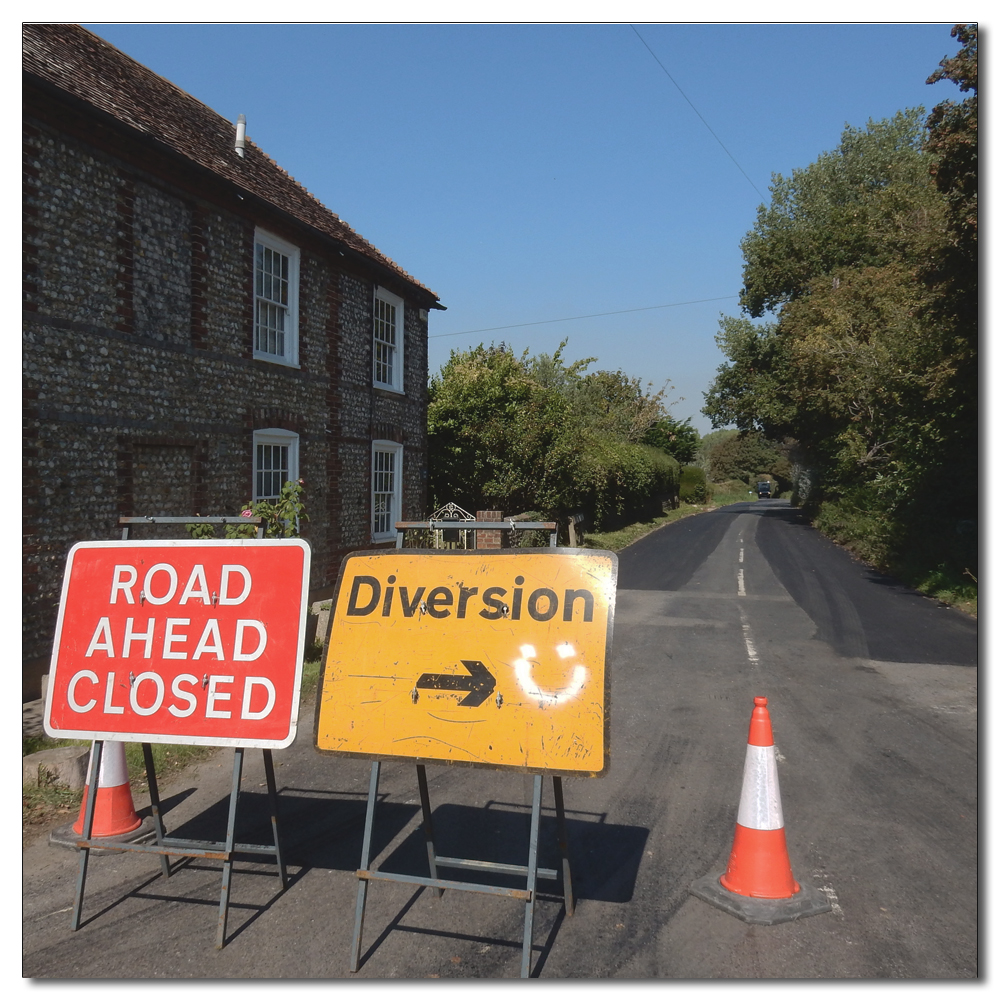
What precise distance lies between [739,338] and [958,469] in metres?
23.7

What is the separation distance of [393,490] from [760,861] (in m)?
13.8

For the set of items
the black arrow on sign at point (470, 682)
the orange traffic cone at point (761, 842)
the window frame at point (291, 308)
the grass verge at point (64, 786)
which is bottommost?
the grass verge at point (64, 786)

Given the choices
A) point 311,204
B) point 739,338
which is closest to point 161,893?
point 311,204

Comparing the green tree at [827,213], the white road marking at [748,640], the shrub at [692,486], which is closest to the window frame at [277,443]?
the white road marking at [748,640]

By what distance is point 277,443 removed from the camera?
505 inches

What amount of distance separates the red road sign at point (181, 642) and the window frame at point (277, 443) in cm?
782

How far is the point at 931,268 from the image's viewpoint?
518 inches

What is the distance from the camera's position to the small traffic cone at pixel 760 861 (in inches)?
154

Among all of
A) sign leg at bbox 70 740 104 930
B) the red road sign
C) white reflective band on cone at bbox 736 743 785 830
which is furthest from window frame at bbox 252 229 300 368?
white reflective band on cone at bbox 736 743 785 830

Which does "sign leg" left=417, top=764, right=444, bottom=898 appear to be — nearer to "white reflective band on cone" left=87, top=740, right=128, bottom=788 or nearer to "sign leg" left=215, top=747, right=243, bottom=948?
"sign leg" left=215, top=747, right=243, bottom=948

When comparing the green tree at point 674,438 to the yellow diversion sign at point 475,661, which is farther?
the green tree at point 674,438

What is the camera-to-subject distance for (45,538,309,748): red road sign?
3.96 meters

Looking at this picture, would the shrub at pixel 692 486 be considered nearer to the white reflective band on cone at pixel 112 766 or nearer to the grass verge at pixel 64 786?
the grass verge at pixel 64 786

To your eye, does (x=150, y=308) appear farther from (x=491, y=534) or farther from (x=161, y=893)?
(x=161, y=893)
